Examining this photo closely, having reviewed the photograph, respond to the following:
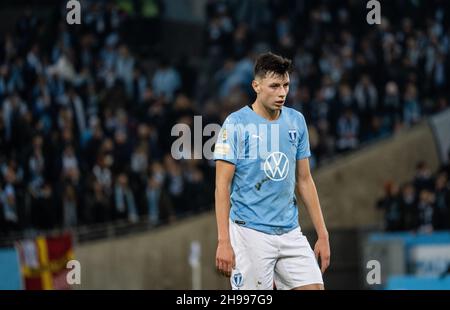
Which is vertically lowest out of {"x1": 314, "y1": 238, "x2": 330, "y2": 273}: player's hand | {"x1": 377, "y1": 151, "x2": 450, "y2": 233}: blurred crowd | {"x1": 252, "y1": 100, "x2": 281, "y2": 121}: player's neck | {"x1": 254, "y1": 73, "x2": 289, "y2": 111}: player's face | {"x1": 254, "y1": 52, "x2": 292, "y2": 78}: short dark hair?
{"x1": 377, "y1": 151, "x2": 450, "y2": 233}: blurred crowd

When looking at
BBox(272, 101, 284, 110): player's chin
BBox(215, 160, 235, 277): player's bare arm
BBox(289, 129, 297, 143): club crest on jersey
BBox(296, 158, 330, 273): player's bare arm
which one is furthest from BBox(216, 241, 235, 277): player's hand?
BBox(272, 101, 284, 110): player's chin

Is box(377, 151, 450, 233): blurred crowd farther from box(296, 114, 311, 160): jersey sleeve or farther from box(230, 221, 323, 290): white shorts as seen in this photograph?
box(230, 221, 323, 290): white shorts

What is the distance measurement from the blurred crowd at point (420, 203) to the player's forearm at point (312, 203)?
11.7 meters

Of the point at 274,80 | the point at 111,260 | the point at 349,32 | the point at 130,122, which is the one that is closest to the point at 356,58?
the point at 349,32

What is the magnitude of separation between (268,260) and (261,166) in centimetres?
64

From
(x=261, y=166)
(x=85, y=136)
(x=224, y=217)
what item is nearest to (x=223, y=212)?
(x=224, y=217)

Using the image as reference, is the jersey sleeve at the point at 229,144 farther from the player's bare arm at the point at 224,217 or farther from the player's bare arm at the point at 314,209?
the player's bare arm at the point at 314,209

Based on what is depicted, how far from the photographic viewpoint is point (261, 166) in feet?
25.9

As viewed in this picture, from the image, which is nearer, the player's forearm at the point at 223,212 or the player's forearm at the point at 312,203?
the player's forearm at the point at 223,212

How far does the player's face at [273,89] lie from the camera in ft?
25.7

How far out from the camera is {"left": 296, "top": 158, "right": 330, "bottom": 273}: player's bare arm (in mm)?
8055

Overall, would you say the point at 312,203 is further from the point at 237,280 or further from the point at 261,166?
the point at 237,280

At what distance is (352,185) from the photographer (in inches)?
898

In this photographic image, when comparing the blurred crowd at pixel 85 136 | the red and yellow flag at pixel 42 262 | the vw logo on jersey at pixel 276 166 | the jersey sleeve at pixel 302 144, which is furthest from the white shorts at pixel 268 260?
the blurred crowd at pixel 85 136
